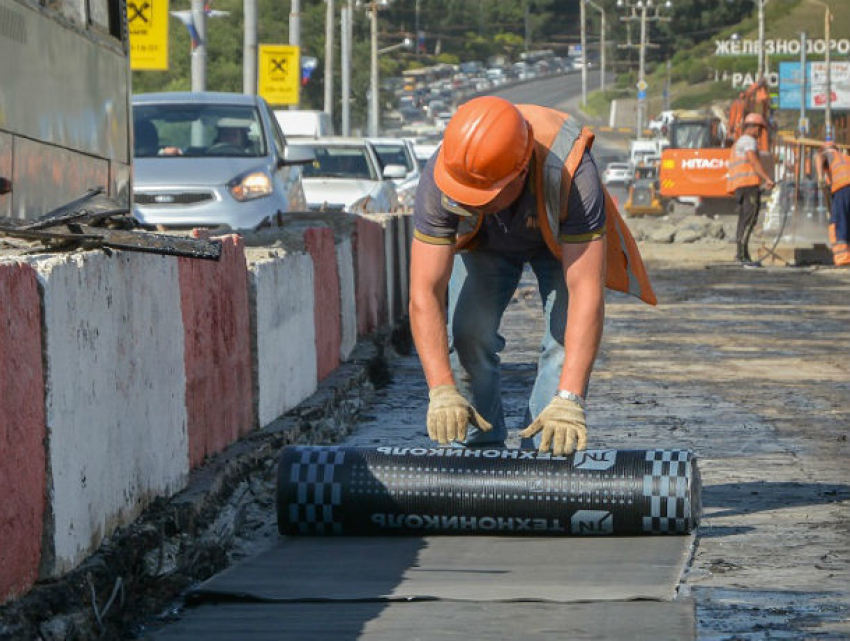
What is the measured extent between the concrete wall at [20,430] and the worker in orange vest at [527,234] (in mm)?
1748

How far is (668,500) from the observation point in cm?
677

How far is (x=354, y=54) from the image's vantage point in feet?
336

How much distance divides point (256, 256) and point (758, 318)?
1038cm

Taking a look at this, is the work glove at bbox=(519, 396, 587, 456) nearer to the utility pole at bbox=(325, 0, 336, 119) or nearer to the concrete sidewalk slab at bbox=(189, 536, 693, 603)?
the concrete sidewalk slab at bbox=(189, 536, 693, 603)

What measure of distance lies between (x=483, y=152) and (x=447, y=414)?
1.02 metres

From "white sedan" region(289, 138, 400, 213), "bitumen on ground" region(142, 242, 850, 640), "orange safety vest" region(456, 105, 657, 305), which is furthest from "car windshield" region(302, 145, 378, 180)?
"orange safety vest" region(456, 105, 657, 305)

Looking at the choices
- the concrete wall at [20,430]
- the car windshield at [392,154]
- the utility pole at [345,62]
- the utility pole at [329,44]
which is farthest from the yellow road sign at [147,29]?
the utility pole at [345,62]

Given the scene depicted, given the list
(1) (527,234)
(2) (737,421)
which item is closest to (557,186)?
(1) (527,234)

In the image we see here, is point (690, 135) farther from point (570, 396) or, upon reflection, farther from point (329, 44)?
point (570, 396)

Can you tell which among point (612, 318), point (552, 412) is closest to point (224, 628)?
point (552, 412)

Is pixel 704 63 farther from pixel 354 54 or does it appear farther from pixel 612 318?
pixel 612 318

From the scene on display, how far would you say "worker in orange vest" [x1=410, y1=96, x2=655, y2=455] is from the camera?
620 cm

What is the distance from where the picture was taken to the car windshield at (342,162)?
24.5 meters

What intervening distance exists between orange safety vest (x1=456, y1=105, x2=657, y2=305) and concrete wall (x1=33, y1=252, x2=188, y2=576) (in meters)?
1.15
